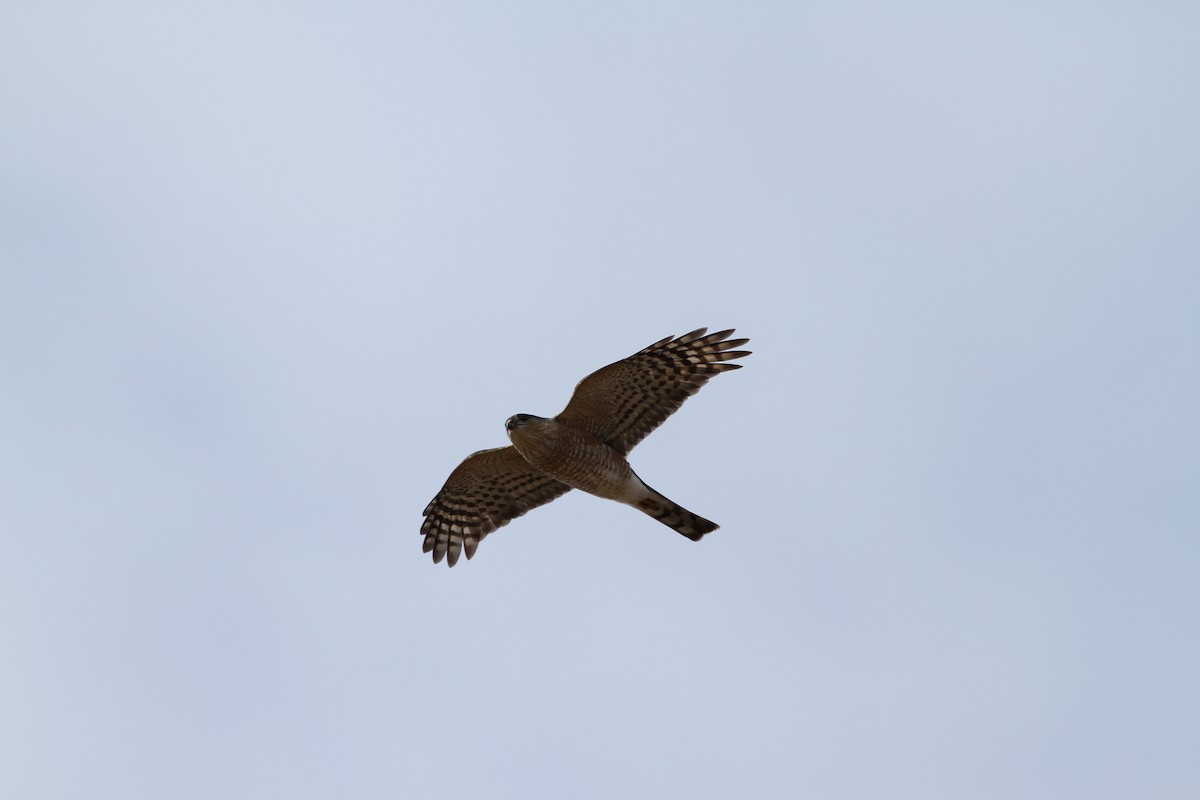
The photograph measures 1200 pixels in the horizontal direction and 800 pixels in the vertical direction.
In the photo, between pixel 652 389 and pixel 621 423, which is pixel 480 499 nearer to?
pixel 621 423

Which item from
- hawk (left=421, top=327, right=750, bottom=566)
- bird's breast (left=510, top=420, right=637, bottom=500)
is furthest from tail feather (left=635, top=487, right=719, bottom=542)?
bird's breast (left=510, top=420, right=637, bottom=500)

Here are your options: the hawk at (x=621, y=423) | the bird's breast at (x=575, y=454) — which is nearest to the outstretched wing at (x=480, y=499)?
the hawk at (x=621, y=423)

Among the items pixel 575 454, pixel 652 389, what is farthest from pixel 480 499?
pixel 652 389

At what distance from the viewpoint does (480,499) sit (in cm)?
1731

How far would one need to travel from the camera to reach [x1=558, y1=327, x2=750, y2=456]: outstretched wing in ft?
51.1

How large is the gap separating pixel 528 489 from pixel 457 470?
3.01ft

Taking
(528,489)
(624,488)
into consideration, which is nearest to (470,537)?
(528,489)

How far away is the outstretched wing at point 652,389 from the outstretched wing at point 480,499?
44.7 inches

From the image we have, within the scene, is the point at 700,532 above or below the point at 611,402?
below

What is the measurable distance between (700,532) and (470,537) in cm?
304

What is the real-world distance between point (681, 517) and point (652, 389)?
1.60 meters

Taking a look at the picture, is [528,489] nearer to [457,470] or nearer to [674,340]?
[457,470]

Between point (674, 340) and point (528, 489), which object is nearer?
point (674, 340)

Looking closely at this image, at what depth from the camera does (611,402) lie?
1566 cm
